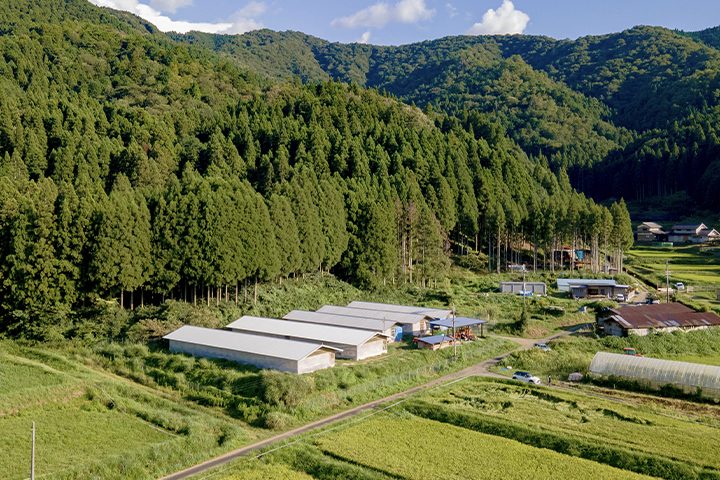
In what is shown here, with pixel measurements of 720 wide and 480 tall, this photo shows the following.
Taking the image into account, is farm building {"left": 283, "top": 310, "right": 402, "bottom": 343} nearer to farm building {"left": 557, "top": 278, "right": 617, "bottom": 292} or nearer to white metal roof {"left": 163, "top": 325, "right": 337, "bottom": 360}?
white metal roof {"left": 163, "top": 325, "right": 337, "bottom": 360}

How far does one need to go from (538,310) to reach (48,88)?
8343 cm

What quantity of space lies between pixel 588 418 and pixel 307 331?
1843 cm

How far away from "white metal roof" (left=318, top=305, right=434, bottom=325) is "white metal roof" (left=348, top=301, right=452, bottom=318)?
83 cm

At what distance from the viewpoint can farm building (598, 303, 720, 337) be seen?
38.2 meters

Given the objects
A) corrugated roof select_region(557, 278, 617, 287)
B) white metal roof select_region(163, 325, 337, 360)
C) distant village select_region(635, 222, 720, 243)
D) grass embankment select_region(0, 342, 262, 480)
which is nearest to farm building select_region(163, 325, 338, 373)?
white metal roof select_region(163, 325, 337, 360)

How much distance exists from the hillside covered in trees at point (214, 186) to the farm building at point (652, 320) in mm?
21200

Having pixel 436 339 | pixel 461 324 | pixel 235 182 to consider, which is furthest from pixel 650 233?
pixel 235 182

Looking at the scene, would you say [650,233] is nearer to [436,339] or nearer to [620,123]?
[436,339]

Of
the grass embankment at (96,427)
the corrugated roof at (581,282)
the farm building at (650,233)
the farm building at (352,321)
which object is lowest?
the grass embankment at (96,427)

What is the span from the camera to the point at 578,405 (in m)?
25.1

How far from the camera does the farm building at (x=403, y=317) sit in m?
41.2

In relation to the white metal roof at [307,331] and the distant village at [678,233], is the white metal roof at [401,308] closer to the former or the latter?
the white metal roof at [307,331]

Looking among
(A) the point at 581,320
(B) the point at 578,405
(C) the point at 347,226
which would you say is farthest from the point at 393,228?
(B) the point at 578,405

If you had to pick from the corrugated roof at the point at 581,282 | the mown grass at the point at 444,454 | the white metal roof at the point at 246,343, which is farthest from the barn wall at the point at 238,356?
the corrugated roof at the point at 581,282
